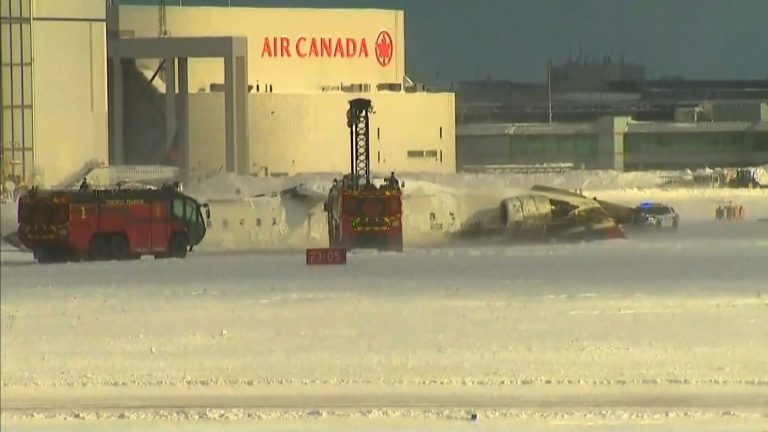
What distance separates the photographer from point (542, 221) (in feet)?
111

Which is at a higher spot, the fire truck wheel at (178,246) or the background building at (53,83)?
the background building at (53,83)

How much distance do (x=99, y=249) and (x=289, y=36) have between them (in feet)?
125

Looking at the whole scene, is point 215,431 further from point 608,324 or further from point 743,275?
point 743,275

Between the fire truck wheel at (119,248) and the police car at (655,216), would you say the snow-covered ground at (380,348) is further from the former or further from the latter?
the police car at (655,216)

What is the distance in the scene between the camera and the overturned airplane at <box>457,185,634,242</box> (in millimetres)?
33250

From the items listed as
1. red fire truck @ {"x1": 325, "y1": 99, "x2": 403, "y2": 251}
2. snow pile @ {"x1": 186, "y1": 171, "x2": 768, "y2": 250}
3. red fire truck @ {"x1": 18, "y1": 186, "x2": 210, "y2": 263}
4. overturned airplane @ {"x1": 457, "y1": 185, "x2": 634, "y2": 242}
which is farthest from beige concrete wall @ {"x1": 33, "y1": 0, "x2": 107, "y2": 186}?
red fire truck @ {"x1": 18, "y1": 186, "x2": 210, "y2": 263}

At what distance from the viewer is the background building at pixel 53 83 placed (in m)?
49.2

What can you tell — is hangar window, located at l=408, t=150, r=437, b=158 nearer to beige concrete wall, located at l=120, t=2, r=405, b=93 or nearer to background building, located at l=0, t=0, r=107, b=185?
beige concrete wall, located at l=120, t=2, r=405, b=93

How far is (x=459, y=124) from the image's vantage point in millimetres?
65062

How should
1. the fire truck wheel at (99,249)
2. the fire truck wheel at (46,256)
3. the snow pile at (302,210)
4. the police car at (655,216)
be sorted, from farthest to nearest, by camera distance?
the police car at (655,216), the snow pile at (302,210), the fire truck wheel at (99,249), the fire truck wheel at (46,256)

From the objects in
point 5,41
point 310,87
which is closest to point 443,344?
point 5,41
